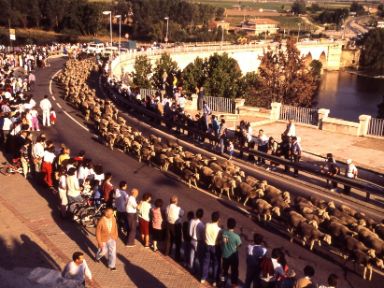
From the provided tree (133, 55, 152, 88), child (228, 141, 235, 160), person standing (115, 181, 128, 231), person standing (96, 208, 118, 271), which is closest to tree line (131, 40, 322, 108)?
tree (133, 55, 152, 88)

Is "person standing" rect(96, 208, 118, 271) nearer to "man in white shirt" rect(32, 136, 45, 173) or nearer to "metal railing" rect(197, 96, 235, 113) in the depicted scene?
"man in white shirt" rect(32, 136, 45, 173)

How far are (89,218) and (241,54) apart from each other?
7285 cm

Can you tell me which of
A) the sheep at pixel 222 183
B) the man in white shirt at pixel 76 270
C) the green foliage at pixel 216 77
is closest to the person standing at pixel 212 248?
the man in white shirt at pixel 76 270

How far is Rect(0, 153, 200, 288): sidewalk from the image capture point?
11010 mm

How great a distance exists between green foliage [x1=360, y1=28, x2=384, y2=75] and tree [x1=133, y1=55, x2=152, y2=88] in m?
80.9

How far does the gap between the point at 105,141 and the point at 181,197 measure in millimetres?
7470

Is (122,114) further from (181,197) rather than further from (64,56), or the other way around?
(64,56)

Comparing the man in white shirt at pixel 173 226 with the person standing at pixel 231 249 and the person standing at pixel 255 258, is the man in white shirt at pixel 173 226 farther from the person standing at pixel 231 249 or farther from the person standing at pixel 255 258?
the person standing at pixel 255 258

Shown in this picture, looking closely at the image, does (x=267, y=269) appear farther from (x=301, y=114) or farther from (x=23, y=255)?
(x=301, y=114)

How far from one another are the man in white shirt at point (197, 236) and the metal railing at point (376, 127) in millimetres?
17706

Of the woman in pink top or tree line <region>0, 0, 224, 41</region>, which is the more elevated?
tree line <region>0, 0, 224, 41</region>

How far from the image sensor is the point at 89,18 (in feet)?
357

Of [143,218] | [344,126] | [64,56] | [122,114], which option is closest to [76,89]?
[122,114]

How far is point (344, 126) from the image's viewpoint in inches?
1027
